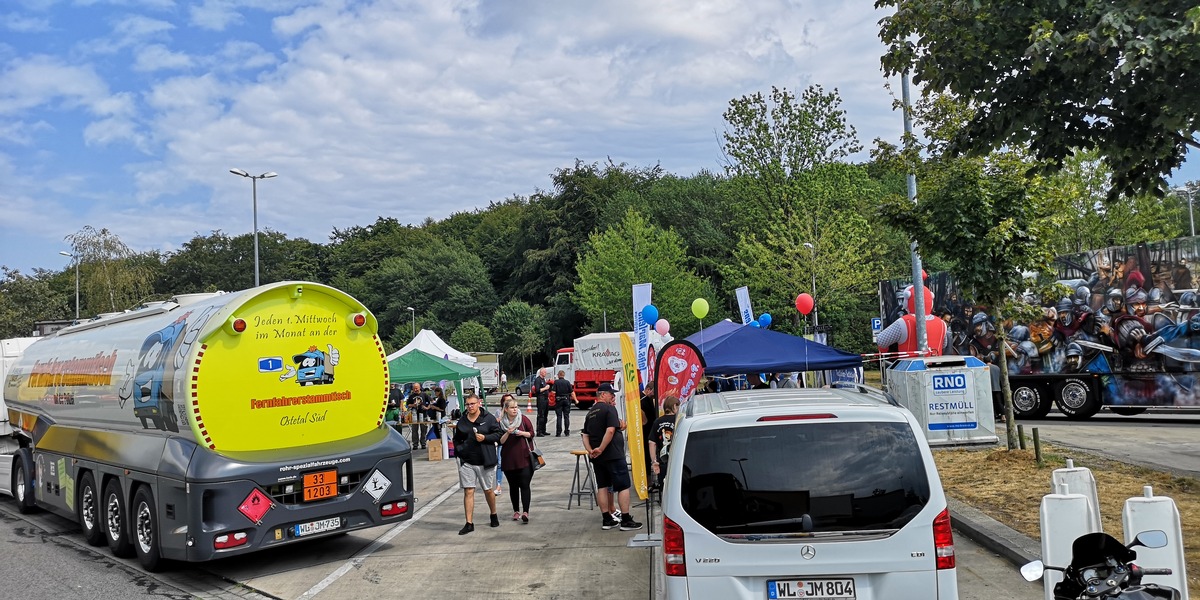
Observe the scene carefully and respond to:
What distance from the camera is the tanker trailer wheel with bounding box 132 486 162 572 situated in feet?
30.7

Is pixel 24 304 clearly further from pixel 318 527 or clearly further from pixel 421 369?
pixel 318 527

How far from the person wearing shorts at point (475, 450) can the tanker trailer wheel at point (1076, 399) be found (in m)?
15.9

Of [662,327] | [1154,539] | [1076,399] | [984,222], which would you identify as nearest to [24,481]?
[662,327]

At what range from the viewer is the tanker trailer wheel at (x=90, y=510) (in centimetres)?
1100

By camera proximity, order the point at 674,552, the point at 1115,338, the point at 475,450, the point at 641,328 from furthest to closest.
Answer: the point at 1115,338
the point at 641,328
the point at 475,450
the point at 674,552

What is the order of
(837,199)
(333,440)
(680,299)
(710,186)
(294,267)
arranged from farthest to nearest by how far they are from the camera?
1. (294,267)
2. (710,186)
3. (680,299)
4. (837,199)
5. (333,440)

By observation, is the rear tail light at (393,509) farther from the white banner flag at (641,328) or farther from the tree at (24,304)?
the tree at (24,304)

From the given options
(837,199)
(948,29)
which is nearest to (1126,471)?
(948,29)

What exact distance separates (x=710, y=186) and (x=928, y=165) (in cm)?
5340

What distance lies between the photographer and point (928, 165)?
1459 cm

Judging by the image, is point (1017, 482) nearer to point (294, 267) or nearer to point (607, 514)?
point (607, 514)

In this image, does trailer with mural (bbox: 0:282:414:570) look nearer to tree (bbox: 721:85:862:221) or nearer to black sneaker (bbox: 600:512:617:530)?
black sneaker (bbox: 600:512:617:530)

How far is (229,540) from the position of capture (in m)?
8.80

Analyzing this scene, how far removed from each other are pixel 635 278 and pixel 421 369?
1281 inches
